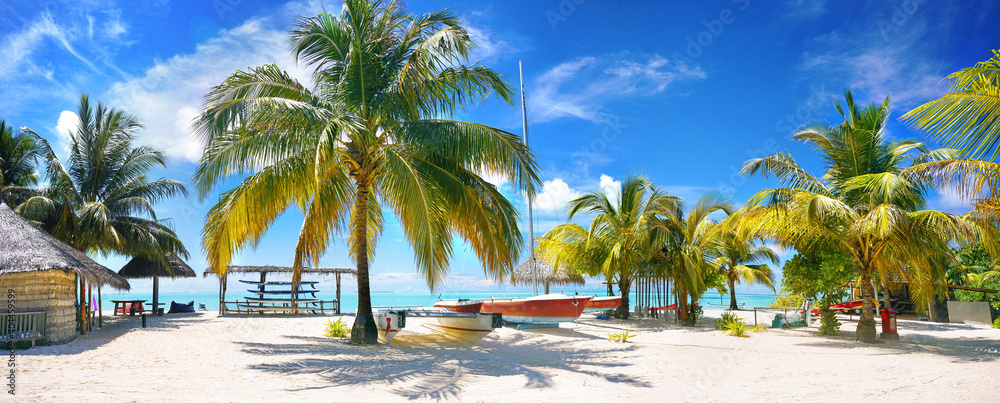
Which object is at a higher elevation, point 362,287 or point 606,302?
point 362,287

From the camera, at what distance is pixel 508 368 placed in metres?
8.66

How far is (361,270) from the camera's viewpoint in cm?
Result: 1166

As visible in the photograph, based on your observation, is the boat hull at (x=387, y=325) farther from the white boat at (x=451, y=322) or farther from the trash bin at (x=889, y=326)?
the trash bin at (x=889, y=326)

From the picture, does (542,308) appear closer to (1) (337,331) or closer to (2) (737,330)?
(2) (737,330)

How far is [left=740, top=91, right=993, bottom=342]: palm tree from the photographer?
10.7 m

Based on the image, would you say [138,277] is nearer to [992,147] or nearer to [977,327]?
[992,147]

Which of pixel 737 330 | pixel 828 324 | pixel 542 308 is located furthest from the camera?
pixel 542 308

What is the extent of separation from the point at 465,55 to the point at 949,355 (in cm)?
1052

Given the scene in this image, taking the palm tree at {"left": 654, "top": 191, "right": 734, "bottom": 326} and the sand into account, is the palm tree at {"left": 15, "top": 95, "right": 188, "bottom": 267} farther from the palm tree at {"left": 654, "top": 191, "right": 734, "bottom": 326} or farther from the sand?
the palm tree at {"left": 654, "top": 191, "right": 734, "bottom": 326}

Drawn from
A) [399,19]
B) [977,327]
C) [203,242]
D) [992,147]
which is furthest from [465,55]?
[977,327]

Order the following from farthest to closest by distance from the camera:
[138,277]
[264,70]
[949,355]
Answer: [138,277]
[264,70]
[949,355]

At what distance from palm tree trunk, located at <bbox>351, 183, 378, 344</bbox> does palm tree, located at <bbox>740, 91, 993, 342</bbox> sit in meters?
8.43

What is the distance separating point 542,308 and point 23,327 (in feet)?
36.8

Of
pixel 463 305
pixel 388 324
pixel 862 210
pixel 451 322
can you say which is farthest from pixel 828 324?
pixel 388 324
